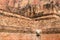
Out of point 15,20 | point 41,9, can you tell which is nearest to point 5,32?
point 15,20

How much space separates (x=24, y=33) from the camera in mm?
8664

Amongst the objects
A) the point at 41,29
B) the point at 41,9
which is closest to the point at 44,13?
the point at 41,9

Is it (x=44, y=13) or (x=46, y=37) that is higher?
(x=44, y=13)

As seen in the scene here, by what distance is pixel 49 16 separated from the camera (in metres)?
9.05

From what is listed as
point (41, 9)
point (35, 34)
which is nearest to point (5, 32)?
point (35, 34)

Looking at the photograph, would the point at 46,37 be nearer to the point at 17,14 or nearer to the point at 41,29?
the point at 41,29

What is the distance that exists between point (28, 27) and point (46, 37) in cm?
100

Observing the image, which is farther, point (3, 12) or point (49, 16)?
point (49, 16)

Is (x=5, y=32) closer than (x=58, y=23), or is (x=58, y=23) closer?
(x=5, y=32)

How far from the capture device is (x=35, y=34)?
880cm

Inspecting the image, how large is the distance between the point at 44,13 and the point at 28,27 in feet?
3.52

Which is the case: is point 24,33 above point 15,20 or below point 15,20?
below

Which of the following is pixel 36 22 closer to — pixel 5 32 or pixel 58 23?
pixel 58 23

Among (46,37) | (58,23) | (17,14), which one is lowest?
(46,37)
